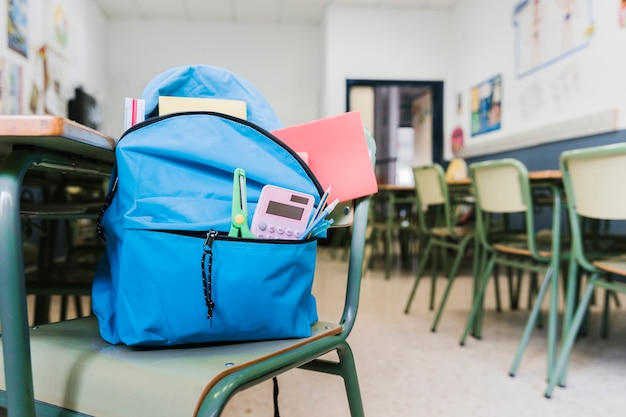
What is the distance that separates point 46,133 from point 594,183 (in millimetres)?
1421

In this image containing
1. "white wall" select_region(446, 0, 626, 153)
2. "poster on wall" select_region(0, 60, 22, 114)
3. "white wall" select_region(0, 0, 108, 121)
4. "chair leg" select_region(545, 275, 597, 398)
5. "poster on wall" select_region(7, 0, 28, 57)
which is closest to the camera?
"chair leg" select_region(545, 275, 597, 398)

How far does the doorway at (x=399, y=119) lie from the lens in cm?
586

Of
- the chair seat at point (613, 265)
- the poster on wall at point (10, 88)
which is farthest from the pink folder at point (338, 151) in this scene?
the poster on wall at point (10, 88)

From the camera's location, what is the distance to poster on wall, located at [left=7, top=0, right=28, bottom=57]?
3.52 m

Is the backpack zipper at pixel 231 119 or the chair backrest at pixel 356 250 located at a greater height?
the backpack zipper at pixel 231 119

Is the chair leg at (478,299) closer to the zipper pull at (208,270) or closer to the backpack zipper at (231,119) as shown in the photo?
the backpack zipper at (231,119)

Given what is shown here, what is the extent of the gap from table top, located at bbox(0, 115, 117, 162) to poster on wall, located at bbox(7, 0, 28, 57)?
3.63 meters

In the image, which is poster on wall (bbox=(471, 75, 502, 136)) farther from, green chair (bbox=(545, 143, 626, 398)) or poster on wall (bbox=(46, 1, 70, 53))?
poster on wall (bbox=(46, 1, 70, 53))

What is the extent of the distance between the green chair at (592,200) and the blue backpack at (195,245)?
1082 mm

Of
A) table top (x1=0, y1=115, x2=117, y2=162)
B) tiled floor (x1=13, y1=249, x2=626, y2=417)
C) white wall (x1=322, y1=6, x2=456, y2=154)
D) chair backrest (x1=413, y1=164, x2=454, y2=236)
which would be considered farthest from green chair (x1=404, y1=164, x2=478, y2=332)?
white wall (x1=322, y1=6, x2=456, y2=154)

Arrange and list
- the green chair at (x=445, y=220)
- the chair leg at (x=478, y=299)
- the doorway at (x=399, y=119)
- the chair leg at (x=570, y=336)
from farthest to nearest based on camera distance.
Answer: the doorway at (x=399, y=119) → the green chair at (x=445, y=220) → the chair leg at (x=478, y=299) → the chair leg at (x=570, y=336)

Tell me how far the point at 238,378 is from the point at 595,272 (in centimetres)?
135

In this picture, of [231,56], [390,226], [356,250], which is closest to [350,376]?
[356,250]

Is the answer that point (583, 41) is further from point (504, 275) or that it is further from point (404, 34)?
point (404, 34)
